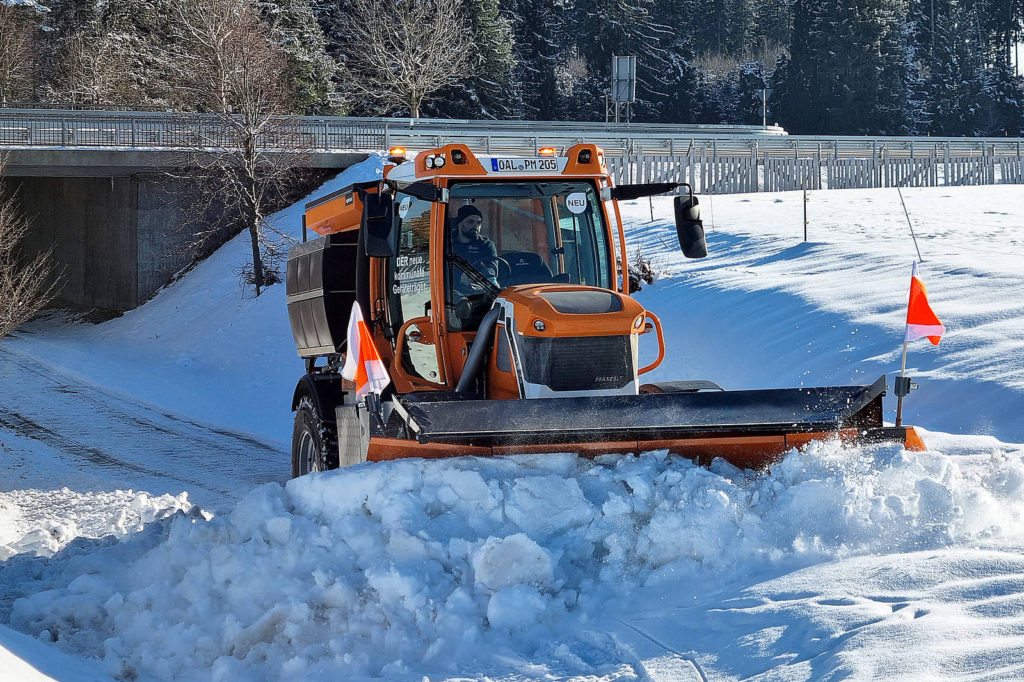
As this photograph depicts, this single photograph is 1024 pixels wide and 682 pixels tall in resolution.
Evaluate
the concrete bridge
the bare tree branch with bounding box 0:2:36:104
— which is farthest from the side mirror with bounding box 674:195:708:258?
the bare tree branch with bounding box 0:2:36:104

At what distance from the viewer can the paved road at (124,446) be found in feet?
35.0

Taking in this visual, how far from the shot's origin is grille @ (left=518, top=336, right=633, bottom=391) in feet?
20.7

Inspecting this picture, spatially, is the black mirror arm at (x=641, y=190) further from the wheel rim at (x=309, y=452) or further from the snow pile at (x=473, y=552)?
the wheel rim at (x=309, y=452)

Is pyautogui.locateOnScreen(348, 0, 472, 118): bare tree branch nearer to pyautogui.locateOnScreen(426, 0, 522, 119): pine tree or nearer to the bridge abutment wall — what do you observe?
pyautogui.locateOnScreen(426, 0, 522, 119): pine tree

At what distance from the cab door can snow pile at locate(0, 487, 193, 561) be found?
1.89 meters

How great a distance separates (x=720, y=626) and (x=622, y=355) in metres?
2.05

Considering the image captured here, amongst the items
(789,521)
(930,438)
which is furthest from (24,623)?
(930,438)

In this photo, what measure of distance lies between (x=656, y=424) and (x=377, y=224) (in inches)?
79.1

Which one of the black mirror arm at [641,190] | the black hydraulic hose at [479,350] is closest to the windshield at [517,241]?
the black mirror arm at [641,190]

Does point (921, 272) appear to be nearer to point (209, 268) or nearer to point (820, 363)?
point (820, 363)

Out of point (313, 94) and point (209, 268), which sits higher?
point (313, 94)

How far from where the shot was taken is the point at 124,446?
12555mm

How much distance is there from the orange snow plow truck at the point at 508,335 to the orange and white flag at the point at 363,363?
12 cm

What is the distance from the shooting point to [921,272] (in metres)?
14.5
